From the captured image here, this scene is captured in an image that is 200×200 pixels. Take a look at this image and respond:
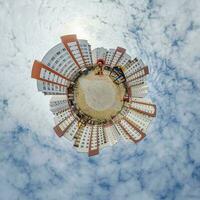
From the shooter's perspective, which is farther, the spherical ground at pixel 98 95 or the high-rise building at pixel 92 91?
the spherical ground at pixel 98 95

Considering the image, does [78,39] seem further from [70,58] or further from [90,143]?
[90,143]

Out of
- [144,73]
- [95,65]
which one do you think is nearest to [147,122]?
[144,73]

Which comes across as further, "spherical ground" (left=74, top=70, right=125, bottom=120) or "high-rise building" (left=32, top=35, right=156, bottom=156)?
"spherical ground" (left=74, top=70, right=125, bottom=120)

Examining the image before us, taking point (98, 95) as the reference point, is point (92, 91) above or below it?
above

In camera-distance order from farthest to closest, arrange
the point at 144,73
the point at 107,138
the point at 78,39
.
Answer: the point at 107,138
the point at 144,73
the point at 78,39

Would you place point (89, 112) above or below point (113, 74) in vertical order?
below

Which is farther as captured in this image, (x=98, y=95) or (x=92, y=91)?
(x=98, y=95)
